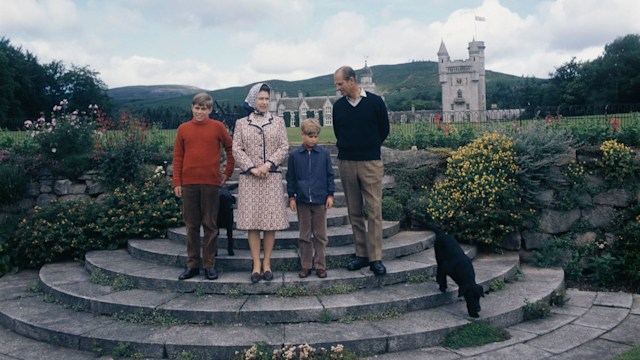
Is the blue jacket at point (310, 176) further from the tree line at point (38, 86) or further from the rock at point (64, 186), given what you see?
the tree line at point (38, 86)

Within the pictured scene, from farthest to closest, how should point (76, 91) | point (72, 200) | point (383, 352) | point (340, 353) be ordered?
point (76, 91)
point (72, 200)
point (383, 352)
point (340, 353)

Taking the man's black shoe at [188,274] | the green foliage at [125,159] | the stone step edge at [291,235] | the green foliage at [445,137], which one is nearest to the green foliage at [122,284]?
the man's black shoe at [188,274]

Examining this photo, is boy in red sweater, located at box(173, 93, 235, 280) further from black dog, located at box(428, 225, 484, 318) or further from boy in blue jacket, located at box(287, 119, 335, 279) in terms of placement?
black dog, located at box(428, 225, 484, 318)

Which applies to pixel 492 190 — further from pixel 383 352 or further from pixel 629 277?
pixel 383 352

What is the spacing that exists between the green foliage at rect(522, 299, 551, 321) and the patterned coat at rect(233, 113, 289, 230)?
2.77 meters

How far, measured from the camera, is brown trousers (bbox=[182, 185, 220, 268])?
5.18 metres

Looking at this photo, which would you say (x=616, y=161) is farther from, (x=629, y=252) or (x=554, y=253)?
(x=554, y=253)

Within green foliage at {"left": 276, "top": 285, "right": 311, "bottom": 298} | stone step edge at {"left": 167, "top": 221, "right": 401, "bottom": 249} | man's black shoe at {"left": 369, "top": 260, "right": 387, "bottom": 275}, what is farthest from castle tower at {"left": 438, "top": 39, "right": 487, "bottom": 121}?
green foliage at {"left": 276, "top": 285, "right": 311, "bottom": 298}

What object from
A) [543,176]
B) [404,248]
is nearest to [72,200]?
[404,248]

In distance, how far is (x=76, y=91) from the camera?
2181 inches

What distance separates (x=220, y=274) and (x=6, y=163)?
5.37 meters

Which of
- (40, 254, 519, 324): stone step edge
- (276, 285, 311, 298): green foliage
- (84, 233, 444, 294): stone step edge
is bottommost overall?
(40, 254, 519, 324): stone step edge

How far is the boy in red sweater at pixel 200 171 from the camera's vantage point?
514 cm

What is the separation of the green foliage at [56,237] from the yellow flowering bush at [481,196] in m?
5.19
